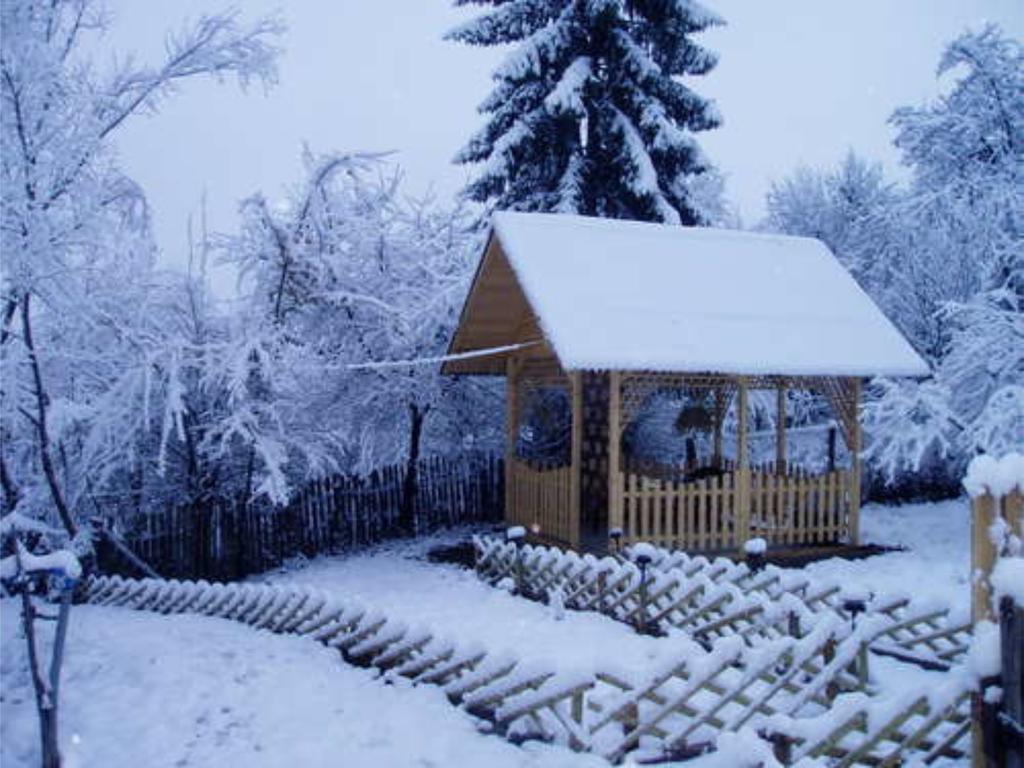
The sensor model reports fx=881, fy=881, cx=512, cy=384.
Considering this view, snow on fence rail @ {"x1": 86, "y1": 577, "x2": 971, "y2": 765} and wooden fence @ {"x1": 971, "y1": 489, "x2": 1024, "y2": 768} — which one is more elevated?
wooden fence @ {"x1": 971, "y1": 489, "x2": 1024, "y2": 768}

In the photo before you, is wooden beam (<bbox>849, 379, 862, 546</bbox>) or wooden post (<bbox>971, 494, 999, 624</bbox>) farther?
wooden beam (<bbox>849, 379, 862, 546</bbox>)

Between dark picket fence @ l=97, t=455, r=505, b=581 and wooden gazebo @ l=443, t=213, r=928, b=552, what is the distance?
2029mm

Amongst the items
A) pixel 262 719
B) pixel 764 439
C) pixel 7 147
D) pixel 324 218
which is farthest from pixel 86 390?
pixel 764 439

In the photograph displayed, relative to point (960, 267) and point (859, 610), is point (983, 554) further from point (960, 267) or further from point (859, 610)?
point (960, 267)

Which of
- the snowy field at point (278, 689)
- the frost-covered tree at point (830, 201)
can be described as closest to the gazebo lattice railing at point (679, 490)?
the snowy field at point (278, 689)

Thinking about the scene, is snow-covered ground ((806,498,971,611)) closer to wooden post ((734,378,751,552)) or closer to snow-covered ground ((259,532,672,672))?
wooden post ((734,378,751,552))

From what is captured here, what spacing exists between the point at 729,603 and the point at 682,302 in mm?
6386

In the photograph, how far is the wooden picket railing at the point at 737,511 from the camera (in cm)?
1216

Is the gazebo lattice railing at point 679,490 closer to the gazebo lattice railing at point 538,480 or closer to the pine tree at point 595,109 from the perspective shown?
the gazebo lattice railing at point 538,480

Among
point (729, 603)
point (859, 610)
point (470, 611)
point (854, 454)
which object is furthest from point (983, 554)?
point (854, 454)

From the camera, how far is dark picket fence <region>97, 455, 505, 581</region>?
13.3 metres

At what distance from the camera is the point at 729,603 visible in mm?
7312

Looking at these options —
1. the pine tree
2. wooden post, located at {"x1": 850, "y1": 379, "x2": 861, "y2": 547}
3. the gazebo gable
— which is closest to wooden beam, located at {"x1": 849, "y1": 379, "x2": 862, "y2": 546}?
wooden post, located at {"x1": 850, "y1": 379, "x2": 861, "y2": 547}

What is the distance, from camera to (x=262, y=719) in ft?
20.5
